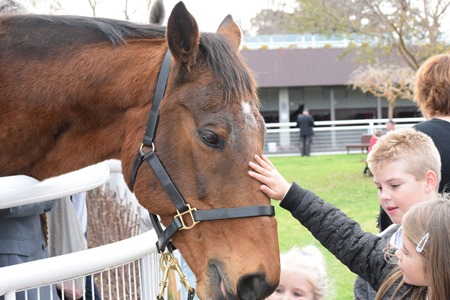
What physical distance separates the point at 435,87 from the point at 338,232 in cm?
142

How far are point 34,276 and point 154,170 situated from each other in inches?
28.6

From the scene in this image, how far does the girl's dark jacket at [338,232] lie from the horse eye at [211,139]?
0.42 meters

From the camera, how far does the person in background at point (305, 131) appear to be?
962 inches

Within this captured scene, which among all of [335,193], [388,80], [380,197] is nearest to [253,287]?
[380,197]

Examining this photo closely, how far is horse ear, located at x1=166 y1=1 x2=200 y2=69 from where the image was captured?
2.41 m

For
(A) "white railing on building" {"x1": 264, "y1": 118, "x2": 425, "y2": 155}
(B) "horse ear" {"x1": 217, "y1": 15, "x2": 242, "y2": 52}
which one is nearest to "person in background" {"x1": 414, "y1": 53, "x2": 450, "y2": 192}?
(B) "horse ear" {"x1": 217, "y1": 15, "x2": 242, "y2": 52}

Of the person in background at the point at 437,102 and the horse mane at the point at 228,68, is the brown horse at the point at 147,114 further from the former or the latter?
the person in background at the point at 437,102

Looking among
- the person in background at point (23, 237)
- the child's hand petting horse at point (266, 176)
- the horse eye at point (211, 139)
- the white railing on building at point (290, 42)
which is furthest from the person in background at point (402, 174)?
the white railing on building at point (290, 42)

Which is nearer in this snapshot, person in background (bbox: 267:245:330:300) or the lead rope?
the lead rope

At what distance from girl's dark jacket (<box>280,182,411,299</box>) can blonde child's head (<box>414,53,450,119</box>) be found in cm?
130

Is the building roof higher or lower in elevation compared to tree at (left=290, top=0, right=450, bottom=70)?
lower

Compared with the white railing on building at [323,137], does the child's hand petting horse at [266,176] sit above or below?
above

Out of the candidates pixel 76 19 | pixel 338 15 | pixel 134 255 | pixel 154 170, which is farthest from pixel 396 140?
pixel 338 15

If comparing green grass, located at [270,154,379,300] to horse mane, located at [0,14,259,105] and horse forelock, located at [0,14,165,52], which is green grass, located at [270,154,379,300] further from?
horse forelock, located at [0,14,165,52]
